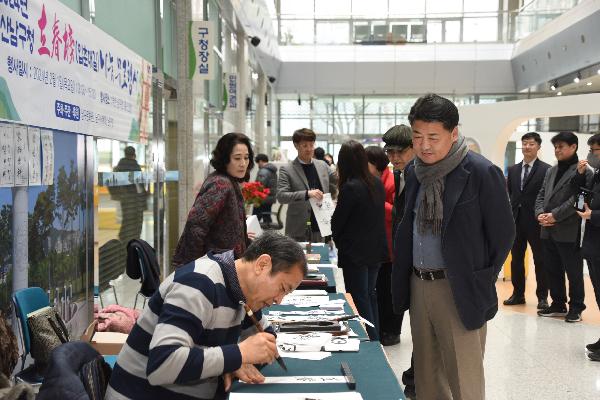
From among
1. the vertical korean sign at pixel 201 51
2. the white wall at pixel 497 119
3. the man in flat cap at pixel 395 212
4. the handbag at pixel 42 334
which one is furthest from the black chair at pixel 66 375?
the white wall at pixel 497 119

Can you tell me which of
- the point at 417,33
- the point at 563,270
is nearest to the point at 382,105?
the point at 417,33

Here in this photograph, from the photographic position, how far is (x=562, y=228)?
A: 612 cm

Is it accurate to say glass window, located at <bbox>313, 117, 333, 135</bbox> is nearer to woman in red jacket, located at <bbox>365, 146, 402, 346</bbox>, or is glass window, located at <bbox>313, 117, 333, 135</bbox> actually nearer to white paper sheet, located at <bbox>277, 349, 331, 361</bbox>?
woman in red jacket, located at <bbox>365, 146, 402, 346</bbox>

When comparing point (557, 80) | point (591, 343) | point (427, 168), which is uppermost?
point (557, 80)

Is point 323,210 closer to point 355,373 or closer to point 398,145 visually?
point 398,145

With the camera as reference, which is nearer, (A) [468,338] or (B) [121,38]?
(A) [468,338]

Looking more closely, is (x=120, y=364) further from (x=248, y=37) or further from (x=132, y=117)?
(x=248, y=37)

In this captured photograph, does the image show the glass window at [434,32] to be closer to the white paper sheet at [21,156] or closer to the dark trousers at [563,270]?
the dark trousers at [563,270]

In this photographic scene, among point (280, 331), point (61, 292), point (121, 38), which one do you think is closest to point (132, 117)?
point (121, 38)

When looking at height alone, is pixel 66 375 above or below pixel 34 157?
below

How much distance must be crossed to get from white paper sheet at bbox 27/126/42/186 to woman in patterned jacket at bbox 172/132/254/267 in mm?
973

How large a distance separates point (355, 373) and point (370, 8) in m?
18.4

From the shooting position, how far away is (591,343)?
18.3 ft

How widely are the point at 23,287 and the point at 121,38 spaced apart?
2.53 m
